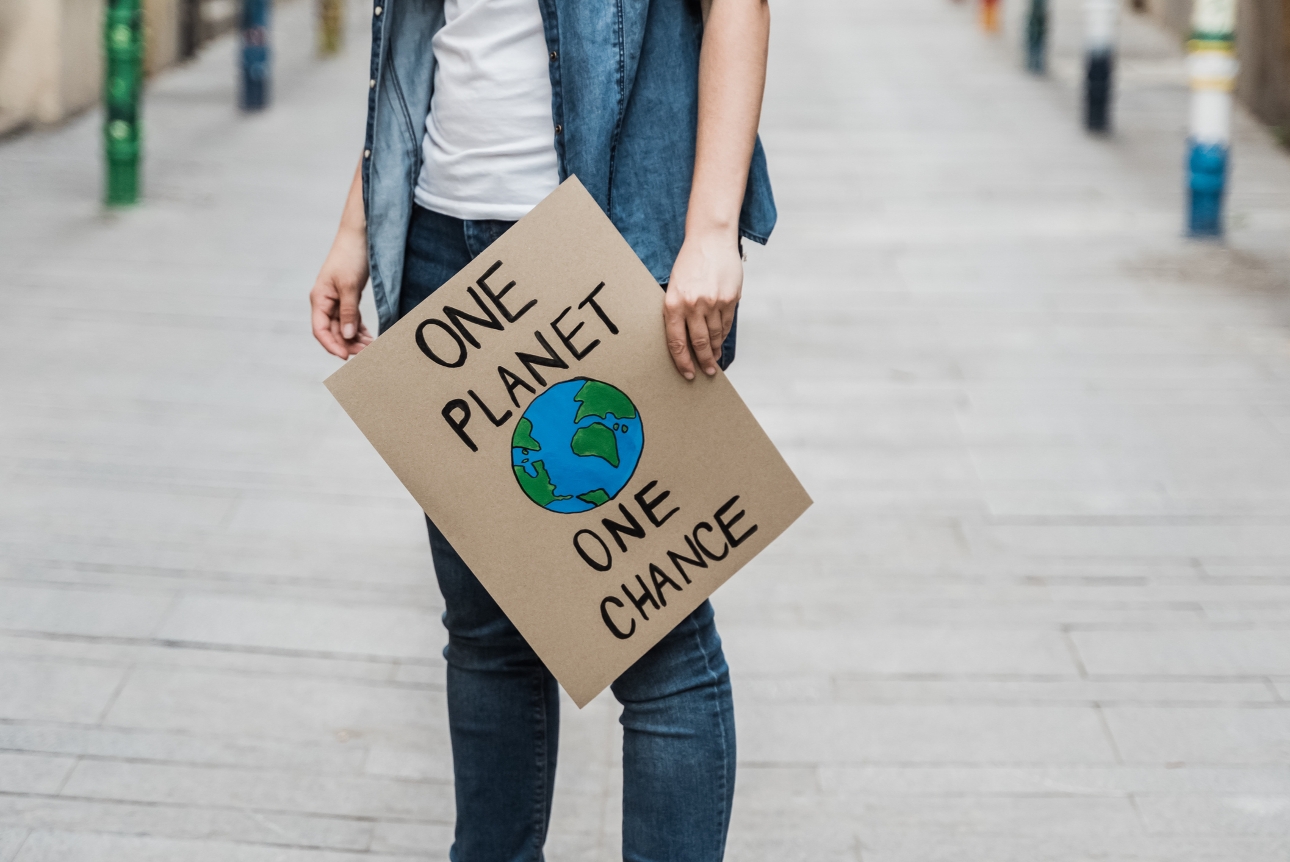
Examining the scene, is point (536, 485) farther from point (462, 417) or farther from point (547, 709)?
point (547, 709)

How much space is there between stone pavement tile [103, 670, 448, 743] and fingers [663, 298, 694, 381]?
1239 millimetres

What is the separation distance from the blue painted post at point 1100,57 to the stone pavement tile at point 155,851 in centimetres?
682

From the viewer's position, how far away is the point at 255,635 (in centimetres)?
286

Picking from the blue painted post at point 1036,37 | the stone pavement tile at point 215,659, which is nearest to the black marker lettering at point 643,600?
the stone pavement tile at point 215,659

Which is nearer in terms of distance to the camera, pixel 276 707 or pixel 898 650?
pixel 276 707

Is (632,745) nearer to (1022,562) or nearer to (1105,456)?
(1022,562)

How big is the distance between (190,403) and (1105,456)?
98.0 inches

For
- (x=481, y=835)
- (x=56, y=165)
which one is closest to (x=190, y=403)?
(x=481, y=835)

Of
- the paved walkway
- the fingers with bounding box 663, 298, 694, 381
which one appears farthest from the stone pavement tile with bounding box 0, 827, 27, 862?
the fingers with bounding box 663, 298, 694, 381

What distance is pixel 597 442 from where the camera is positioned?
156 centimetres

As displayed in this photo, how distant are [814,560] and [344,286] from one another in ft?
5.78

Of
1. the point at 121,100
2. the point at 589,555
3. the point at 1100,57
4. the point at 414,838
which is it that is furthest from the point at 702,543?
the point at 1100,57

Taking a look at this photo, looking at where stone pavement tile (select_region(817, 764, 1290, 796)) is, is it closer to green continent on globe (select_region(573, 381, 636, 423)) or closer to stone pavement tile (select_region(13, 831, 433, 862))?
stone pavement tile (select_region(13, 831, 433, 862))

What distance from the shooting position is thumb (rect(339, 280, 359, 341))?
1735 millimetres
